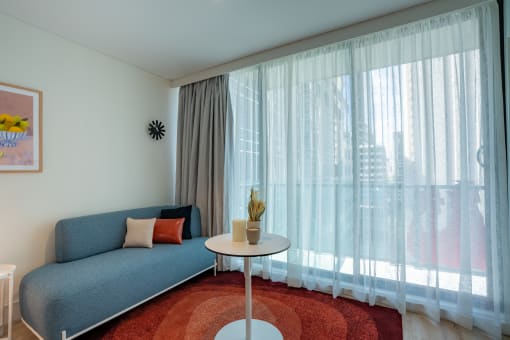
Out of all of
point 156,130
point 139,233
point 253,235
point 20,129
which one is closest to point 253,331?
point 253,235

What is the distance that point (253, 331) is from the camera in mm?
1810

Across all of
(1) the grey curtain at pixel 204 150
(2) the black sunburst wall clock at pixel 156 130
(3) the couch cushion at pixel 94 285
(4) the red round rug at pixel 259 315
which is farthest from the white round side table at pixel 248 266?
(2) the black sunburst wall clock at pixel 156 130

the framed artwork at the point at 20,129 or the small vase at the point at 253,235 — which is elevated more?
the framed artwork at the point at 20,129

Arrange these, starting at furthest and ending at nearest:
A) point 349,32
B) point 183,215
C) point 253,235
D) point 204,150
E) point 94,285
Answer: point 204,150 → point 183,215 → point 349,32 → point 94,285 → point 253,235

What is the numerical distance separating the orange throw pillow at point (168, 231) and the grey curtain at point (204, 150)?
0.52m

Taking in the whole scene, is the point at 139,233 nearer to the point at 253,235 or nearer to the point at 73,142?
the point at 73,142

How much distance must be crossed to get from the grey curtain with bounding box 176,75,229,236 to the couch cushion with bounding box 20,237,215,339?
0.73 metres

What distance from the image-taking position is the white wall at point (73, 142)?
2.17 metres

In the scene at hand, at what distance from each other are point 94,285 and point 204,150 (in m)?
1.91

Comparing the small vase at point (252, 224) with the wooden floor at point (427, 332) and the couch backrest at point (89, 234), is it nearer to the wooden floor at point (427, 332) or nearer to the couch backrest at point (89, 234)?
the wooden floor at point (427, 332)

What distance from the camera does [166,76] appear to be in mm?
3525

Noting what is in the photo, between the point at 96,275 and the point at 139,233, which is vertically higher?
the point at 139,233

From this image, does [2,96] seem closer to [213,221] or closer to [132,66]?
[132,66]

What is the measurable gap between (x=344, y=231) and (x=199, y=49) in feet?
8.28
